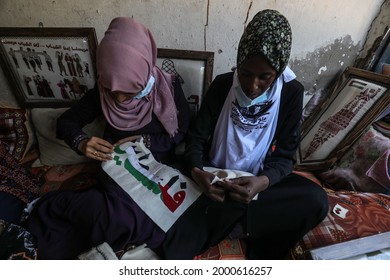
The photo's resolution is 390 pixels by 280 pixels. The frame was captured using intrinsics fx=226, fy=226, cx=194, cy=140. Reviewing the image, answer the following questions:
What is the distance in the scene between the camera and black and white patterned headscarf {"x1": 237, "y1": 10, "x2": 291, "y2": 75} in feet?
2.51

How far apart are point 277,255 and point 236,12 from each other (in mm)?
1217

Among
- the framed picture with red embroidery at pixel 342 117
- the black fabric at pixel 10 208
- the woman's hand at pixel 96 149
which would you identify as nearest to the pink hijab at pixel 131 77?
the woman's hand at pixel 96 149

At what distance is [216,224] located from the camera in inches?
39.1

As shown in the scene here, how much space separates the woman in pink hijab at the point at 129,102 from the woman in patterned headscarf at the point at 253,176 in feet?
0.52

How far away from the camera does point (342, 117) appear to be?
53.4 inches

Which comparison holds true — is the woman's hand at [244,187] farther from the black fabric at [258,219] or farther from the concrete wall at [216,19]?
the concrete wall at [216,19]

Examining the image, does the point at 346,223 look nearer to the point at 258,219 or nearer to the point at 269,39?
the point at 258,219

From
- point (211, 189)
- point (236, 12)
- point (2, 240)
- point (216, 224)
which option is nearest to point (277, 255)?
point (216, 224)

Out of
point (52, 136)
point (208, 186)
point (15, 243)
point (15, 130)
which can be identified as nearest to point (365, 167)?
point (208, 186)

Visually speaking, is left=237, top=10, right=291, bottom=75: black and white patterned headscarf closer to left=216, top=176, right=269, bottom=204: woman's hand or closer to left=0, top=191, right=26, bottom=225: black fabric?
left=216, top=176, right=269, bottom=204: woman's hand

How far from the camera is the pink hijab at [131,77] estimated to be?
0.86 m

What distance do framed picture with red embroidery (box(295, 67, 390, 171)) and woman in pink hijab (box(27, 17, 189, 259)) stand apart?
3.13 feet

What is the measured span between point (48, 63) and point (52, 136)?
1.33 feet
